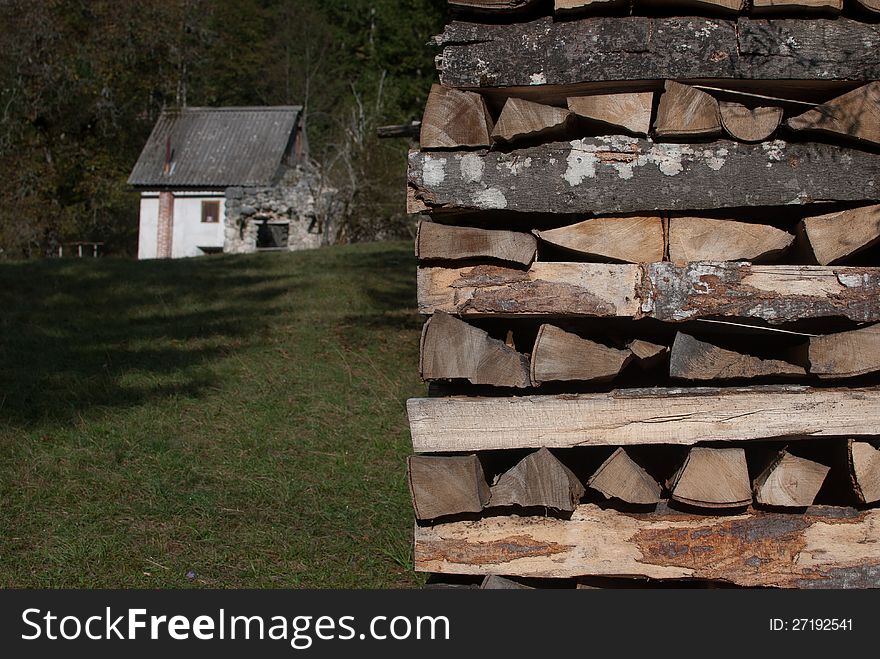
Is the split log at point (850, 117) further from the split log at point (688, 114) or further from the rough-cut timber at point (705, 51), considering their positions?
the split log at point (688, 114)

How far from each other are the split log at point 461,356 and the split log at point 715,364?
0.46 m

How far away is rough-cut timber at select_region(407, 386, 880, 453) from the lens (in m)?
2.59

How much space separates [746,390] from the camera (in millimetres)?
2625

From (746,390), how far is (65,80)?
2208cm

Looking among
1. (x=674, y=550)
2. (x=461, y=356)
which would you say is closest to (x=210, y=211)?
(x=461, y=356)

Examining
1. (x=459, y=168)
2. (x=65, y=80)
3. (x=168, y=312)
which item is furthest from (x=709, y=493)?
(x=65, y=80)

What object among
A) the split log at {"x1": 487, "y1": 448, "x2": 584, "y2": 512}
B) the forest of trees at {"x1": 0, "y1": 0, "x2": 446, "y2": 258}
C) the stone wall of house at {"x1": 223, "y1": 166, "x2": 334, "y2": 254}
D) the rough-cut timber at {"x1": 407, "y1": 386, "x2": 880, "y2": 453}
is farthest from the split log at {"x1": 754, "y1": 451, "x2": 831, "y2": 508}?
the stone wall of house at {"x1": 223, "y1": 166, "x2": 334, "y2": 254}

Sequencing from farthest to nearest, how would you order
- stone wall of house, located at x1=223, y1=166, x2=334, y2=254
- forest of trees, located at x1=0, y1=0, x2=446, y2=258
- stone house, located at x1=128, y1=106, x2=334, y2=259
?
→ 1. stone house, located at x1=128, y1=106, x2=334, y2=259
2. stone wall of house, located at x1=223, y1=166, x2=334, y2=254
3. forest of trees, located at x1=0, y1=0, x2=446, y2=258

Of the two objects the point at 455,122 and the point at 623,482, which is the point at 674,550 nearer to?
the point at 623,482

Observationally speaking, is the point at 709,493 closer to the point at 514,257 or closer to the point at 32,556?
the point at 514,257

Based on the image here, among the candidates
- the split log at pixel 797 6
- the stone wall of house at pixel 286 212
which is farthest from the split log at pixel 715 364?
the stone wall of house at pixel 286 212

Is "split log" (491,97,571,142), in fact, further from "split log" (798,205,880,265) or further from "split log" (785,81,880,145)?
"split log" (798,205,880,265)

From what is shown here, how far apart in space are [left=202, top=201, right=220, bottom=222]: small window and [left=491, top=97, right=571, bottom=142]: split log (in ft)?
77.3

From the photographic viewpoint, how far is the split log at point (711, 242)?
2633 millimetres
